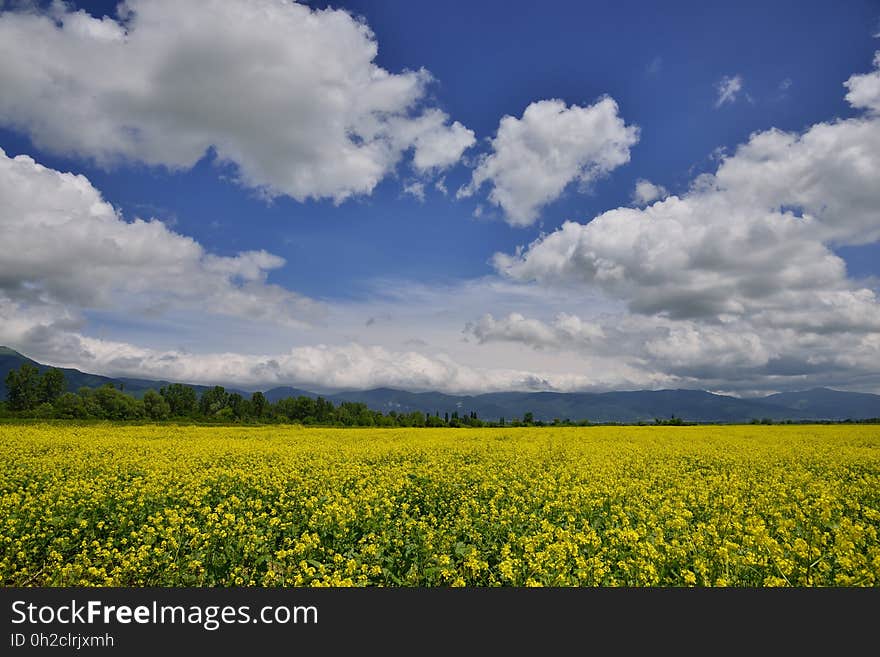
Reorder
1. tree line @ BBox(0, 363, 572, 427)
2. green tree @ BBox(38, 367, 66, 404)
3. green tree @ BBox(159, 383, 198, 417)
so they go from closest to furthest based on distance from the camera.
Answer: tree line @ BBox(0, 363, 572, 427)
green tree @ BBox(38, 367, 66, 404)
green tree @ BBox(159, 383, 198, 417)

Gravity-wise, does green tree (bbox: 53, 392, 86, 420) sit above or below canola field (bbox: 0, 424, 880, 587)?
below

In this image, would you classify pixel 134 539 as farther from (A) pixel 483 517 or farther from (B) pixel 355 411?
(B) pixel 355 411

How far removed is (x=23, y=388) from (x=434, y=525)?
137 metres

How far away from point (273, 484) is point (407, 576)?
24.0 feet

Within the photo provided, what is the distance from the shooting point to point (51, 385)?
115 m

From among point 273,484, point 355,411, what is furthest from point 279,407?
point 273,484

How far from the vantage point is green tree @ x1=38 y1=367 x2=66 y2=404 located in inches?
4412

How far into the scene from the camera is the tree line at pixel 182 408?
267ft

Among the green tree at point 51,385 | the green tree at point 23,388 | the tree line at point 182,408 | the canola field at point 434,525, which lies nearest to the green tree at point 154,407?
the tree line at point 182,408

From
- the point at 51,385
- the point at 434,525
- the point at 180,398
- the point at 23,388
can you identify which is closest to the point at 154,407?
the point at 180,398

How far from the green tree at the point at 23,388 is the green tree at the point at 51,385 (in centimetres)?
114

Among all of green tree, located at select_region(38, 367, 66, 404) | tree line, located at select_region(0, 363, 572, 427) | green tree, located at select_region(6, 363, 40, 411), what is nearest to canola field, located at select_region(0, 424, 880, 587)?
tree line, located at select_region(0, 363, 572, 427)

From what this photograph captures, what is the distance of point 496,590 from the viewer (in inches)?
236

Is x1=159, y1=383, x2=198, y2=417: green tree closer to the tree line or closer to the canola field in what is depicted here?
the tree line
